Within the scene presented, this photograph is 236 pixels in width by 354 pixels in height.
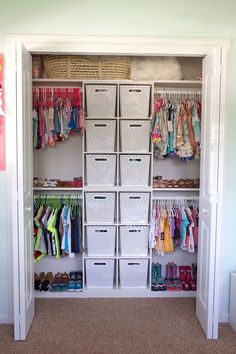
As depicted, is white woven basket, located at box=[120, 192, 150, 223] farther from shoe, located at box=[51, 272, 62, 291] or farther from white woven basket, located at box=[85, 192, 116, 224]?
shoe, located at box=[51, 272, 62, 291]

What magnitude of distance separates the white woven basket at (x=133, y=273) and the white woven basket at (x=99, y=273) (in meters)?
0.10

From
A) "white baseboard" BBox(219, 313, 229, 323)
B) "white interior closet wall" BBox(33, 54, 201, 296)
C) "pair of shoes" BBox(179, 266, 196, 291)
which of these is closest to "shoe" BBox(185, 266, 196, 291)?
"pair of shoes" BBox(179, 266, 196, 291)

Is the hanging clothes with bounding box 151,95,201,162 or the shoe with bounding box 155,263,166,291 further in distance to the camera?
the shoe with bounding box 155,263,166,291

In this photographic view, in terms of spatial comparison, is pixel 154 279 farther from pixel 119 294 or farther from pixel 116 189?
pixel 116 189

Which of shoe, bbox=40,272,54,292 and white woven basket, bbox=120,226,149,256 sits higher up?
white woven basket, bbox=120,226,149,256

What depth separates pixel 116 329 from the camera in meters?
2.64

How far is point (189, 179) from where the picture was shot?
11.6 ft

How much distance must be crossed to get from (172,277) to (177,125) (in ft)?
5.15

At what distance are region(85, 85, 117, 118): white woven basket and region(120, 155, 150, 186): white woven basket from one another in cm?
45

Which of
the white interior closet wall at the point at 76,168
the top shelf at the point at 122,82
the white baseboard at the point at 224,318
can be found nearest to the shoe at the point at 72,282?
the white interior closet wall at the point at 76,168

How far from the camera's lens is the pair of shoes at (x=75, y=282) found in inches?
128

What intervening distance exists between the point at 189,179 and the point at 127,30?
166 cm

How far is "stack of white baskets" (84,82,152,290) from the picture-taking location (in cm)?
316

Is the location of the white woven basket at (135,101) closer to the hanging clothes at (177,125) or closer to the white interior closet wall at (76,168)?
the hanging clothes at (177,125)
